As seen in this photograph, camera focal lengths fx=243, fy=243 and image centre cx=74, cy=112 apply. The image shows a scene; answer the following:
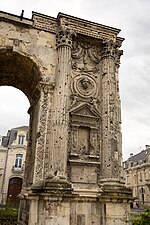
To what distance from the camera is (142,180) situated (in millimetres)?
40781

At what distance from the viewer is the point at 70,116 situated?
950cm

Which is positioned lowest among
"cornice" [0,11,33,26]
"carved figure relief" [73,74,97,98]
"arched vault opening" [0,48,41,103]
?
"carved figure relief" [73,74,97,98]

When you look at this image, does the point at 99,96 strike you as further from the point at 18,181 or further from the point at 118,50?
the point at 18,181

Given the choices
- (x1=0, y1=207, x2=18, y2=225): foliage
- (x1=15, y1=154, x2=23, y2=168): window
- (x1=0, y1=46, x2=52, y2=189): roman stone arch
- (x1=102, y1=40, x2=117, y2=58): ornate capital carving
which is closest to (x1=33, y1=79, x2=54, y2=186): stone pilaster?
(x1=0, y1=46, x2=52, y2=189): roman stone arch

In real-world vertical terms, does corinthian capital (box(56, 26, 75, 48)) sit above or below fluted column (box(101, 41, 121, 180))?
above

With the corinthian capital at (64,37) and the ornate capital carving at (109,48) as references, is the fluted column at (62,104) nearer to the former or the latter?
the corinthian capital at (64,37)

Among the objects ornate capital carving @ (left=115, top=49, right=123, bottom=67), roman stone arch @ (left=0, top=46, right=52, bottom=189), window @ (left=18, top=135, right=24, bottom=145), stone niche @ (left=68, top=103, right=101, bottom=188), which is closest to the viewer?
stone niche @ (left=68, top=103, right=101, bottom=188)

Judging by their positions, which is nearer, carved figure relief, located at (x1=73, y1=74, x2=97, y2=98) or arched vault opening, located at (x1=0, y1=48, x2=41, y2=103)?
arched vault opening, located at (x1=0, y1=48, x2=41, y2=103)

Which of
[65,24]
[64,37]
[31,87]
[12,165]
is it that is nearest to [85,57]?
[64,37]

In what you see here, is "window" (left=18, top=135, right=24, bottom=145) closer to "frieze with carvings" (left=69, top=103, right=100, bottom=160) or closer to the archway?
the archway

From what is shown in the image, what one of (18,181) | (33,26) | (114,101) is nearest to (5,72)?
(33,26)

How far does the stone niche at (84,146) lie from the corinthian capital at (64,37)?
2.64 metres

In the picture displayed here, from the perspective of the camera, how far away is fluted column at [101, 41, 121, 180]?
9.16 meters

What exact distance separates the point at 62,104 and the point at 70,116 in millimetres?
623
